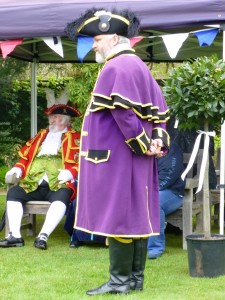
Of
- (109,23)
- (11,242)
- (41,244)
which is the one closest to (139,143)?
(109,23)

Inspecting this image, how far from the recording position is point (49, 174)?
22.2 ft

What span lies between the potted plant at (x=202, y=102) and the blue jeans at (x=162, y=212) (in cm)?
85

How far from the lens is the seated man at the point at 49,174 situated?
646cm

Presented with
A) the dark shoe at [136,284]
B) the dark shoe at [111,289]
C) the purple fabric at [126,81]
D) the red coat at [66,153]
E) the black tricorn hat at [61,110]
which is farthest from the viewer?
the black tricorn hat at [61,110]

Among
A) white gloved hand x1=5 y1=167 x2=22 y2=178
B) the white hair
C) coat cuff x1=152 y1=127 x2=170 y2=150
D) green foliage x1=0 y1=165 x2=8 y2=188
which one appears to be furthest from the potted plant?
green foliage x1=0 y1=165 x2=8 y2=188

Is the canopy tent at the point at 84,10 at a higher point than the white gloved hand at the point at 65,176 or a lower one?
higher

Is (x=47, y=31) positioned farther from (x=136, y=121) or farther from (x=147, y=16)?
(x=136, y=121)

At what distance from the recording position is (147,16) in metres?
5.88

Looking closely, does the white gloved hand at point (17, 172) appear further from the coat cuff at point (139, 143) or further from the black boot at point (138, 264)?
the coat cuff at point (139, 143)

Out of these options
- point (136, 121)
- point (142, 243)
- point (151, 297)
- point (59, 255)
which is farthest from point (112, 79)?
point (59, 255)

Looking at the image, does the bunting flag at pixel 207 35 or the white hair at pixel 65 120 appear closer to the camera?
the bunting flag at pixel 207 35

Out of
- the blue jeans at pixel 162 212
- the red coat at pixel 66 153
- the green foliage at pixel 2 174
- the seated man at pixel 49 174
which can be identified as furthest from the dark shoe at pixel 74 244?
the green foliage at pixel 2 174

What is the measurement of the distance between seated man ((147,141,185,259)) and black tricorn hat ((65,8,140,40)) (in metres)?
1.83

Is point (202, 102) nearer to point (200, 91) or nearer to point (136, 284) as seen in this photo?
point (200, 91)
